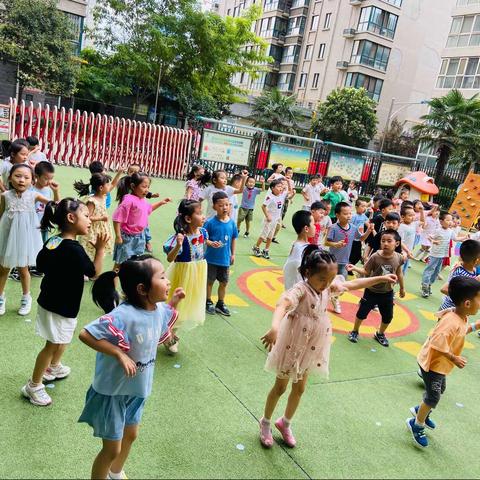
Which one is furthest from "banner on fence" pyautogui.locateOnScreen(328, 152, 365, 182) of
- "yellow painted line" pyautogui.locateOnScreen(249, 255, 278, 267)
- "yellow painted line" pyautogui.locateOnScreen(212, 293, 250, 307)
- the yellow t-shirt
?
the yellow t-shirt

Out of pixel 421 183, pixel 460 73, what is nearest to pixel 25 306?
pixel 421 183

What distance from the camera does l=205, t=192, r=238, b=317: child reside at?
4.82 m

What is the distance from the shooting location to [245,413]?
338 centimetres

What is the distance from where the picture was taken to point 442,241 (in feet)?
25.0

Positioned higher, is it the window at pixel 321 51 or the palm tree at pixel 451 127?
the window at pixel 321 51

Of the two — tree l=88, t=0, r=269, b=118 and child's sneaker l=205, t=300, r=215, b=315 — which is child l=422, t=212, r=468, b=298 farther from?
tree l=88, t=0, r=269, b=118

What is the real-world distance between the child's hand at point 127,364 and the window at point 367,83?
125 ft

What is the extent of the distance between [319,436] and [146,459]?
1329mm

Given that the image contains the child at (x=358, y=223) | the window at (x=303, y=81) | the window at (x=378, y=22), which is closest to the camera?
the child at (x=358, y=223)

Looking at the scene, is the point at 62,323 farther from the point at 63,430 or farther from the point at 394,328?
the point at 394,328

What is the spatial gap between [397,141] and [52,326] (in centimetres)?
3451

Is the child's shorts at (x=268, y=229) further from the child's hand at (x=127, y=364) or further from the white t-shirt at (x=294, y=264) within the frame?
the child's hand at (x=127, y=364)

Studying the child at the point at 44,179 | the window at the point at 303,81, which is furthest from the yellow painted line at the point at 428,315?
the window at the point at 303,81

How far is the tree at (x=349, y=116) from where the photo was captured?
30.3 m
